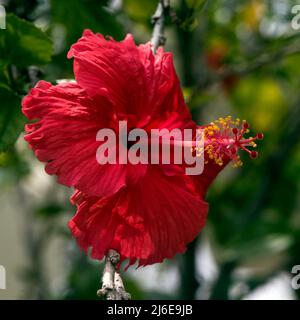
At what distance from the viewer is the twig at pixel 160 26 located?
51.4 inches

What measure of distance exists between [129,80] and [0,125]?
0.27 m

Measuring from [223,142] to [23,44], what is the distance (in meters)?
0.44

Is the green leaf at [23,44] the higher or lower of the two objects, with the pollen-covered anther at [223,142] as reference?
higher

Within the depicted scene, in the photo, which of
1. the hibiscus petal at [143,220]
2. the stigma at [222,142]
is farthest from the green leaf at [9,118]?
the stigma at [222,142]

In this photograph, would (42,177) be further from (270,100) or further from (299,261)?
(299,261)

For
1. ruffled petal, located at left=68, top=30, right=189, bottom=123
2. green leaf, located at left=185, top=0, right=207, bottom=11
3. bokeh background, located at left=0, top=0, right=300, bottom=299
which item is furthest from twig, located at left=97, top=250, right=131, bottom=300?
bokeh background, located at left=0, top=0, right=300, bottom=299

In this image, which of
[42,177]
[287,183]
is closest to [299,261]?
[287,183]

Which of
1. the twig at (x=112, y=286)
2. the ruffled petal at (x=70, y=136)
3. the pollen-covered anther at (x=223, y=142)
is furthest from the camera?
the pollen-covered anther at (x=223, y=142)

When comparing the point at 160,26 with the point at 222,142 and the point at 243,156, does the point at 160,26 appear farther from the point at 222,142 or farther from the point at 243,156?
the point at 243,156

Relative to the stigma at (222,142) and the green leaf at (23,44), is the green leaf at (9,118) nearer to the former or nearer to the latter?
the green leaf at (23,44)

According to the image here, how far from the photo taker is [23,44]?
1303mm

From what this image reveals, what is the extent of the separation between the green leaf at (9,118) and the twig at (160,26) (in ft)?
0.96

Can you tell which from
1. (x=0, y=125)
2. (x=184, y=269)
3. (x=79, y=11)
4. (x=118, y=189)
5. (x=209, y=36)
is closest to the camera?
(x=118, y=189)
